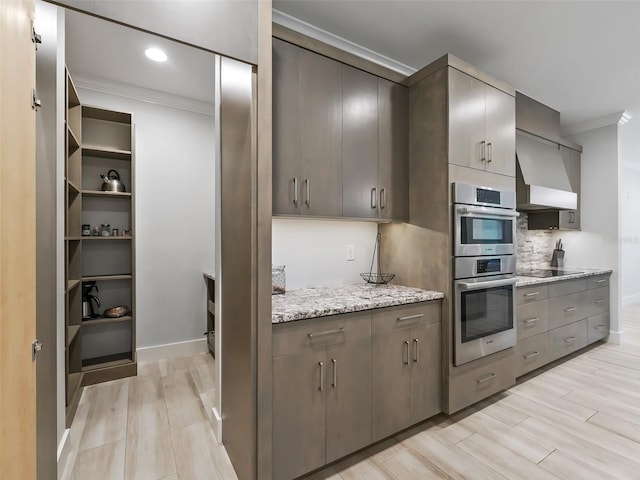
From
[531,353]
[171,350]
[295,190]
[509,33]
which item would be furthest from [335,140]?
Answer: [171,350]

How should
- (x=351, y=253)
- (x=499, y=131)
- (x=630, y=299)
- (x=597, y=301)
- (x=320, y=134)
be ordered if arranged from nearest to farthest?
1. (x=320, y=134)
2. (x=499, y=131)
3. (x=351, y=253)
4. (x=597, y=301)
5. (x=630, y=299)

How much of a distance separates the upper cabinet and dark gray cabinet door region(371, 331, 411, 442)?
2.90 ft

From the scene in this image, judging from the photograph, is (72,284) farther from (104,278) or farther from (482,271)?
(482,271)

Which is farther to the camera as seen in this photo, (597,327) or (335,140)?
(597,327)

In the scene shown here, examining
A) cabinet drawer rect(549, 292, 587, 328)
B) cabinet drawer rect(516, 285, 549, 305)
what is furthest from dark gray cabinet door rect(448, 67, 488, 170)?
cabinet drawer rect(549, 292, 587, 328)

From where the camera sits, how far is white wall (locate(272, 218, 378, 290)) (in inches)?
91.5

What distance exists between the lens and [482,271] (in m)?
2.30

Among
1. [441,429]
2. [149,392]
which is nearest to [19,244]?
[149,392]

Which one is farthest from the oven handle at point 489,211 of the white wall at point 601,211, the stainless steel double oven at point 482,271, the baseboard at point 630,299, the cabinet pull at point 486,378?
the baseboard at point 630,299

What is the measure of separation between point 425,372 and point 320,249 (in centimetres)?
115

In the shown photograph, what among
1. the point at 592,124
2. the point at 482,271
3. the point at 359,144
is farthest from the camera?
the point at 592,124

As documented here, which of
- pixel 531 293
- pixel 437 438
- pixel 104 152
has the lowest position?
pixel 437 438

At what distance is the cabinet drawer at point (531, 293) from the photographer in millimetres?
2742

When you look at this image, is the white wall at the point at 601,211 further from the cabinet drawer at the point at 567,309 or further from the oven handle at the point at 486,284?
→ the oven handle at the point at 486,284
